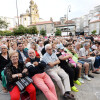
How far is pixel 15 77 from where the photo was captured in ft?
7.13

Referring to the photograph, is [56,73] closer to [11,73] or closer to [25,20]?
[11,73]

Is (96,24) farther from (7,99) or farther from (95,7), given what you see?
(7,99)

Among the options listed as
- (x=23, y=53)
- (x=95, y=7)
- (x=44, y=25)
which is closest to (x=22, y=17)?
(x=44, y=25)

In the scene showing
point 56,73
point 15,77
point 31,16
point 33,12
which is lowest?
point 56,73

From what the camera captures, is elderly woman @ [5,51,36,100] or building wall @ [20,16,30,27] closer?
elderly woman @ [5,51,36,100]

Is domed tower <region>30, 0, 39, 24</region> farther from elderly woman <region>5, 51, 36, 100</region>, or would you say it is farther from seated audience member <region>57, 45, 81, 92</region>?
elderly woman <region>5, 51, 36, 100</region>

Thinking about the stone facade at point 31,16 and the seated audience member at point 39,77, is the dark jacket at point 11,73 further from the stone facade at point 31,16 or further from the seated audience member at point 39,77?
the stone facade at point 31,16

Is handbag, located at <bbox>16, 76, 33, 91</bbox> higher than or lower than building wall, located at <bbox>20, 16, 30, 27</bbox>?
lower

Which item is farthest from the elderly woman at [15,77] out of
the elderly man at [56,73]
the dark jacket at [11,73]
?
the elderly man at [56,73]

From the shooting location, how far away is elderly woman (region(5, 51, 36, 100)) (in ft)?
6.62

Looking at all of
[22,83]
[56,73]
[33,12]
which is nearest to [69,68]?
[56,73]

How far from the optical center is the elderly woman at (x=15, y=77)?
202cm

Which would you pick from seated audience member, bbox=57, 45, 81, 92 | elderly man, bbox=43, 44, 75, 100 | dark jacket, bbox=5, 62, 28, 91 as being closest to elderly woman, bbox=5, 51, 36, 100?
dark jacket, bbox=5, 62, 28, 91

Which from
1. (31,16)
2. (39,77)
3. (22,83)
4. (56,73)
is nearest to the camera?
(22,83)
